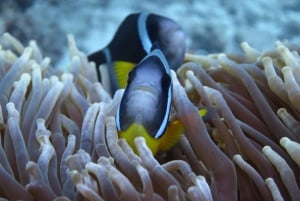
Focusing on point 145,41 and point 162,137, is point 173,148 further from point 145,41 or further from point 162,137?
point 145,41

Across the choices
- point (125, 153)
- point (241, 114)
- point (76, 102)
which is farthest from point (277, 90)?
point (76, 102)

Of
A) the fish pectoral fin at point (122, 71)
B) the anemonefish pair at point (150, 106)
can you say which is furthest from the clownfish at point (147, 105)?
the fish pectoral fin at point (122, 71)

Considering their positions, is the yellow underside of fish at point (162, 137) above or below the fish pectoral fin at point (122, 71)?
below

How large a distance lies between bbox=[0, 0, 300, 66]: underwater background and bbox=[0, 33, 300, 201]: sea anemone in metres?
1.64

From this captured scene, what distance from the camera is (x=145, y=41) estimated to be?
1693mm

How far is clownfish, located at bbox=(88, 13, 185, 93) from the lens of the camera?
168 centimetres

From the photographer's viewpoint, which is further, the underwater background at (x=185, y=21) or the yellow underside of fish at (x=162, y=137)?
the underwater background at (x=185, y=21)

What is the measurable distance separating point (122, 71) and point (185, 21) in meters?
1.88

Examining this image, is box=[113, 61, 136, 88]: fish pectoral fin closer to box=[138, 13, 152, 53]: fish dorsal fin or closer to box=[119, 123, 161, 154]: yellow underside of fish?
box=[138, 13, 152, 53]: fish dorsal fin

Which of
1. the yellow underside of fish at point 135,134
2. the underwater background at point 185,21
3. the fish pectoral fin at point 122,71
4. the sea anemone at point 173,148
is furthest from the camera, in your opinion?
the underwater background at point 185,21

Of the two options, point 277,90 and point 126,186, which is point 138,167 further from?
point 277,90

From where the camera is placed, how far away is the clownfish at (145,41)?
1684mm

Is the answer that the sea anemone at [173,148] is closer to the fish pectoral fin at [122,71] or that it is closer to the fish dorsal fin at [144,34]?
the fish pectoral fin at [122,71]

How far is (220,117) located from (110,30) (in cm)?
224
